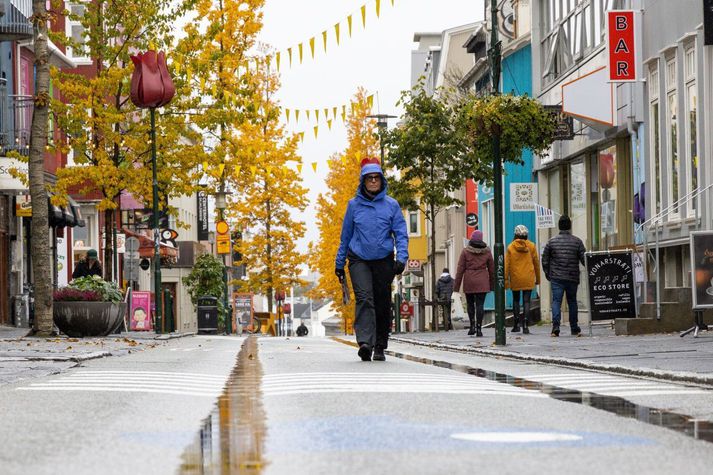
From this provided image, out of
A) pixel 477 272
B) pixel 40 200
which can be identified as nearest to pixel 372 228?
pixel 40 200

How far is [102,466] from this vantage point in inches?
222

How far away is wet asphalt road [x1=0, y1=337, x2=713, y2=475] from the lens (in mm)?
5652

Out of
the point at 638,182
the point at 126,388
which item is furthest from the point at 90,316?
the point at 126,388

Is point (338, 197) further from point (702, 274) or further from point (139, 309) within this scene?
point (702, 274)

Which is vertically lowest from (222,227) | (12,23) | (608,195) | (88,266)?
(88,266)

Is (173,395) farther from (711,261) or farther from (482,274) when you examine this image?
(482,274)

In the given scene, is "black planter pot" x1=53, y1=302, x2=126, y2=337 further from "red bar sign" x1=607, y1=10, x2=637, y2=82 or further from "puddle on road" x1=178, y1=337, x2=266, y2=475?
"puddle on road" x1=178, y1=337, x2=266, y2=475

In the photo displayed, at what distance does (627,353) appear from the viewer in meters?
16.0

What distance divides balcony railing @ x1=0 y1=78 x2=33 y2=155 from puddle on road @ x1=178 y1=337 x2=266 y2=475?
25620 mm

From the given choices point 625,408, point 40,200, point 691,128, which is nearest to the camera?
point 625,408

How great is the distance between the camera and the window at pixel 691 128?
80.7ft

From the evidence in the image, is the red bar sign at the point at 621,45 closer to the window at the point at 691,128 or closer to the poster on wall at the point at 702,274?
the window at the point at 691,128

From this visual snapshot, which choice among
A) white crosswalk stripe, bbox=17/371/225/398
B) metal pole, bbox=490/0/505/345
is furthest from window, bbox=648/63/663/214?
white crosswalk stripe, bbox=17/371/225/398

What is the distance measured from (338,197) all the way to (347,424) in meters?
67.6
